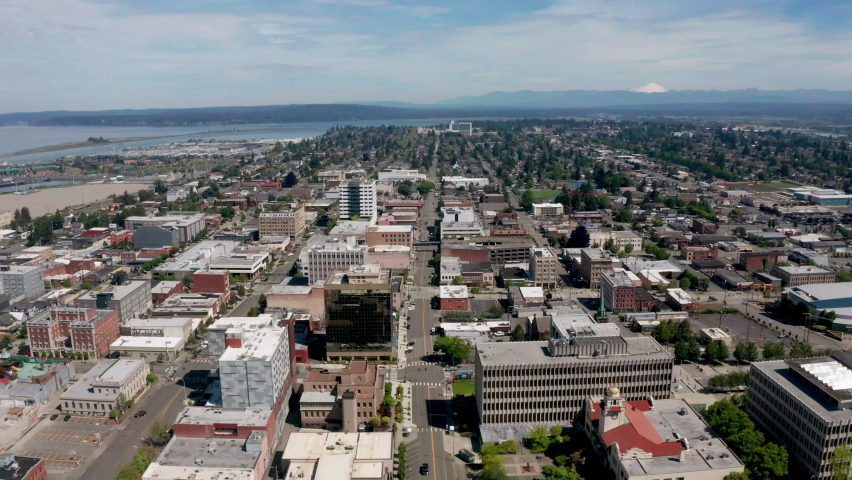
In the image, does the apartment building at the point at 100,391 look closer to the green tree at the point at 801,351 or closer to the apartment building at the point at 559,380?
the apartment building at the point at 559,380

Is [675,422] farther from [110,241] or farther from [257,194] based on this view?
[257,194]

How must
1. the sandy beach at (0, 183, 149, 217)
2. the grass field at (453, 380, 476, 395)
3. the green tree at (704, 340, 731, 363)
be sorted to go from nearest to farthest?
the grass field at (453, 380, 476, 395), the green tree at (704, 340, 731, 363), the sandy beach at (0, 183, 149, 217)

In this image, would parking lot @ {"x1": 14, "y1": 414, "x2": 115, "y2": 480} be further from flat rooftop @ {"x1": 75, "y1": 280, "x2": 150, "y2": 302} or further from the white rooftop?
the white rooftop

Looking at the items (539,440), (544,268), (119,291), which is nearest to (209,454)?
Answer: (539,440)

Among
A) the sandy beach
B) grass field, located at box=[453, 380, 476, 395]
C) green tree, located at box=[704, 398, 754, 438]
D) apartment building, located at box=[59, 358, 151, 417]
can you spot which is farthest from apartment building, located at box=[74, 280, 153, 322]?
the sandy beach

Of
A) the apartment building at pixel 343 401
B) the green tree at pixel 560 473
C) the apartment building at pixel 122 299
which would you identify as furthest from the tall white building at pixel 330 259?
the green tree at pixel 560 473

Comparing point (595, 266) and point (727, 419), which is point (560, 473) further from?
point (595, 266)
